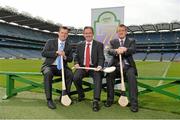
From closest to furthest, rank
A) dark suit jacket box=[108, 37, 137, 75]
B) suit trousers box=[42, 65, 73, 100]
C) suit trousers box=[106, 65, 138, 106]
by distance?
suit trousers box=[106, 65, 138, 106] → suit trousers box=[42, 65, 73, 100] → dark suit jacket box=[108, 37, 137, 75]

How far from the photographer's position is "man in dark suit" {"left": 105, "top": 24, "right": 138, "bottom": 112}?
5.82 m

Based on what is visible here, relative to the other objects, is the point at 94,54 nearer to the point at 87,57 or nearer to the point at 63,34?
the point at 87,57

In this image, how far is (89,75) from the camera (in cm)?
648

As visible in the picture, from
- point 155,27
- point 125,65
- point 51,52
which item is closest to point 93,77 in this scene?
point 125,65

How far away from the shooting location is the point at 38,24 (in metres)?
73.9

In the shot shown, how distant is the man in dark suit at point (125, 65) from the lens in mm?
5816

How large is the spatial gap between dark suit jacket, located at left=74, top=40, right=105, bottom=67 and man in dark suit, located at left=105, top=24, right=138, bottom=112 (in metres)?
0.22

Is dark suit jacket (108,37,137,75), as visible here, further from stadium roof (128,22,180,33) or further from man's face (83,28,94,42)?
stadium roof (128,22,180,33)

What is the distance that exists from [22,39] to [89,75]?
229 feet

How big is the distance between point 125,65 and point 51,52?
63.4 inches

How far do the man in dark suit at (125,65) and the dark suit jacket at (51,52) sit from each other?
3.05 feet

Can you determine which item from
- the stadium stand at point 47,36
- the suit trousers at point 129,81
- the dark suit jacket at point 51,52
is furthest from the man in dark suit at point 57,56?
the stadium stand at point 47,36

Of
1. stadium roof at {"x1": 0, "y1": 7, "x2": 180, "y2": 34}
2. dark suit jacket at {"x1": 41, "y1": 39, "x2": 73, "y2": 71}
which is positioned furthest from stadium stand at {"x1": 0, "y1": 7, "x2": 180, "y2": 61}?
dark suit jacket at {"x1": 41, "y1": 39, "x2": 73, "y2": 71}

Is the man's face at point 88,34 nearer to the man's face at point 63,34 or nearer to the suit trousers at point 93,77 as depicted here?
the man's face at point 63,34
